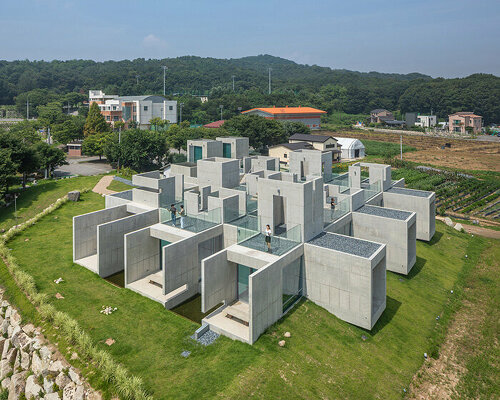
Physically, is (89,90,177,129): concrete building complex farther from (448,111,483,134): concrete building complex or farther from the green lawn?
(448,111,483,134): concrete building complex

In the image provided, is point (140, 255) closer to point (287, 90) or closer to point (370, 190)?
point (370, 190)

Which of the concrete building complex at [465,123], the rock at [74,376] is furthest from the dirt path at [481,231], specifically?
the concrete building complex at [465,123]

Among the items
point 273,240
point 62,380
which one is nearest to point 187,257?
point 273,240

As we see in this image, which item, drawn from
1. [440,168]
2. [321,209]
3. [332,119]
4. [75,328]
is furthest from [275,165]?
[332,119]

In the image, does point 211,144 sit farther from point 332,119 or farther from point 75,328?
point 332,119

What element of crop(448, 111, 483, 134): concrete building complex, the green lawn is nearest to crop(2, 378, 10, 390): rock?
the green lawn

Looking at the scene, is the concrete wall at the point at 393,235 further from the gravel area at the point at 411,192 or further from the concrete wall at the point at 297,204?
the gravel area at the point at 411,192
